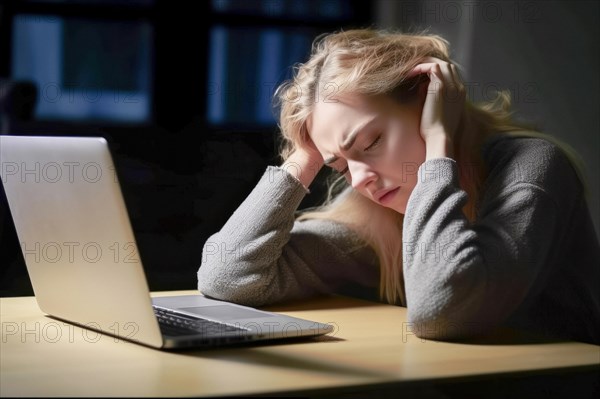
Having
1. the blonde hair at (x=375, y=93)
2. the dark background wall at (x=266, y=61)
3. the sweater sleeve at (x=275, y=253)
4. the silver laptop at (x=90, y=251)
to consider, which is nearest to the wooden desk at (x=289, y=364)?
the silver laptop at (x=90, y=251)

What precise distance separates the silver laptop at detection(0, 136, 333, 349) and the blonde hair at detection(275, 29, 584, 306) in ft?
1.33

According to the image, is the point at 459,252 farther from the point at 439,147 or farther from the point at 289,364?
the point at 289,364

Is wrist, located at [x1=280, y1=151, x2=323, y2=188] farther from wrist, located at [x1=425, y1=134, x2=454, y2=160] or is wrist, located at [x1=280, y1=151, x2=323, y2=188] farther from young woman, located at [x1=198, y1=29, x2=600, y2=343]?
wrist, located at [x1=425, y1=134, x2=454, y2=160]

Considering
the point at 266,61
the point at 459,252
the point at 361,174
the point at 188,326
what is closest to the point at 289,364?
the point at 188,326

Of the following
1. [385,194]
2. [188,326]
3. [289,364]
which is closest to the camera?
[289,364]

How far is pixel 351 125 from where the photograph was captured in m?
1.45

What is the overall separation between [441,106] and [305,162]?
28cm

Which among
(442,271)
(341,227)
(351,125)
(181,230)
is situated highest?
(351,125)

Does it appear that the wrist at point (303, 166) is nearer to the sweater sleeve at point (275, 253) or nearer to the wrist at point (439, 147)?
the sweater sleeve at point (275, 253)

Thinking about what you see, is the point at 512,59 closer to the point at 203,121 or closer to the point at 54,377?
the point at 203,121

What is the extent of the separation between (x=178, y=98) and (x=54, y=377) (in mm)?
1515

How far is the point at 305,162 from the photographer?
1.60 m

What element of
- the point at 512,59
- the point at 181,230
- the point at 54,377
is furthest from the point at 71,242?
the point at 512,59

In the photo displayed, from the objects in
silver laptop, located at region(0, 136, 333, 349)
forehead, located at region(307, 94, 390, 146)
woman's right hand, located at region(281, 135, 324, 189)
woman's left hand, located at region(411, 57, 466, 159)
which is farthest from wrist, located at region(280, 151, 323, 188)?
silver laptop, located at region(0, 136, 333, 349)
